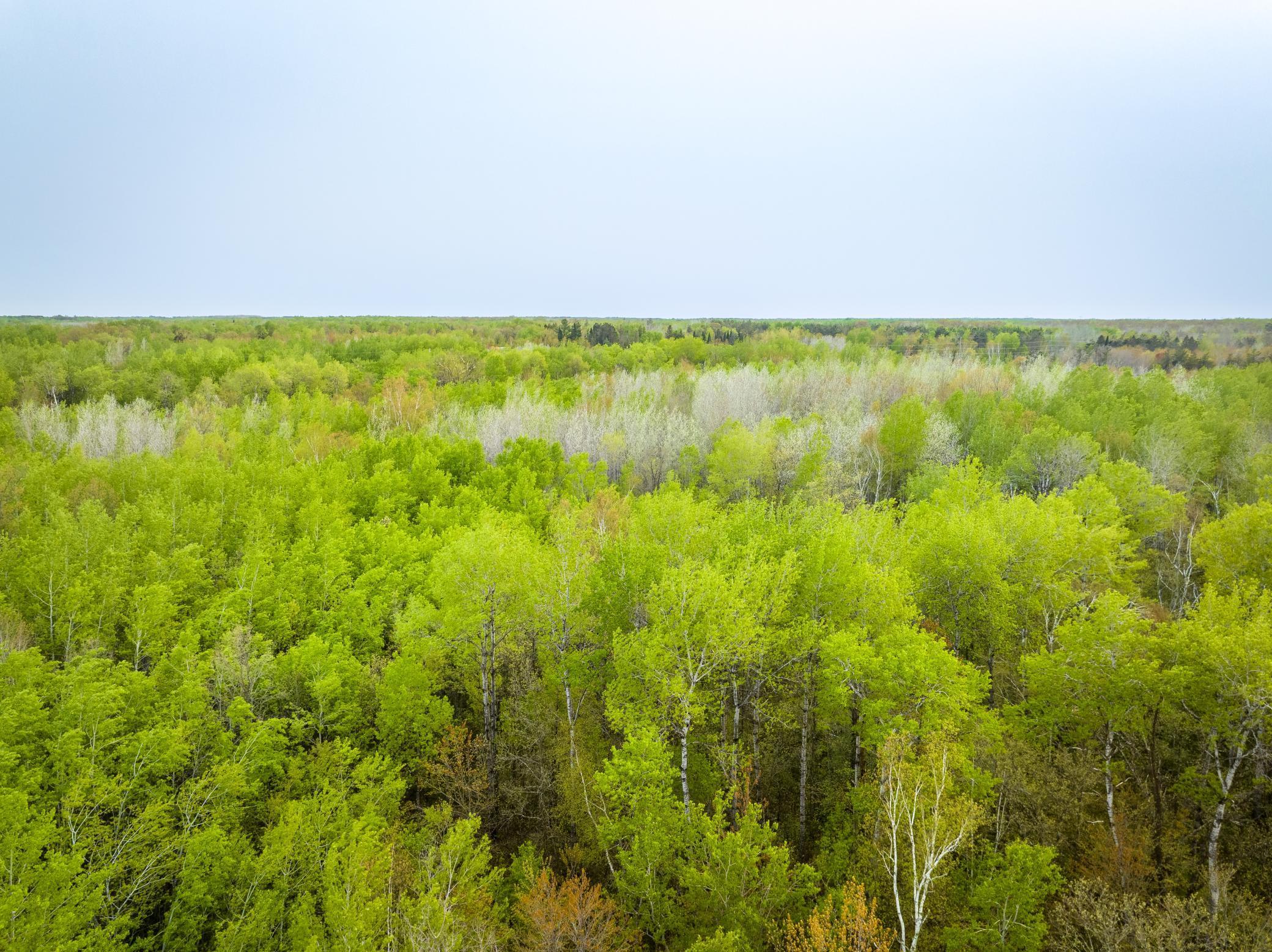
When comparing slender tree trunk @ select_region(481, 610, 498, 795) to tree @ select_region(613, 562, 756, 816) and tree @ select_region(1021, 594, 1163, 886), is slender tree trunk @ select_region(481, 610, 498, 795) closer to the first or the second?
tree @ select_region(613, 562, 756, 816)

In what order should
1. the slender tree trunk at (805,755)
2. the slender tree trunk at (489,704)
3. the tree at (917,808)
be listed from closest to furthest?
the tree at (917,808), the slender tree trunk at (805,755), the slender tree trunk at (489,704)

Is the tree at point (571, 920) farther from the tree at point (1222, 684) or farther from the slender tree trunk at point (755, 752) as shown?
the tree at point (1222, 684)

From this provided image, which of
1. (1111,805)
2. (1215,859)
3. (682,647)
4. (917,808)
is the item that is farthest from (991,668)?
(682,647)

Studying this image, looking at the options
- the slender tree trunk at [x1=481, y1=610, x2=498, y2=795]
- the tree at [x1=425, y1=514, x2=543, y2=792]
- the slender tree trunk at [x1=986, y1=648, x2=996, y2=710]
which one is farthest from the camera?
the slender tree trunk at [x1=986, y1=648, x2=996, y2=710]

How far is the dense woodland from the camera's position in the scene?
1703 centimetres

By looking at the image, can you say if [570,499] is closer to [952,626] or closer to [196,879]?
[952,626]

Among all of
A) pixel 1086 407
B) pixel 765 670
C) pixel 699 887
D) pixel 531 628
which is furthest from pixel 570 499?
pixel 1086 407

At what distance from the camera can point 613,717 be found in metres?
20.0

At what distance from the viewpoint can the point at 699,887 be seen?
1789cm

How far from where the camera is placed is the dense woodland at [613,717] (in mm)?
17031

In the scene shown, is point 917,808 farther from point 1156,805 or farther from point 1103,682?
point 1156,805

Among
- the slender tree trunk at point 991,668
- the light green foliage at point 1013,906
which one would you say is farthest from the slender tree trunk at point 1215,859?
the slender tree trunk at point 991,668

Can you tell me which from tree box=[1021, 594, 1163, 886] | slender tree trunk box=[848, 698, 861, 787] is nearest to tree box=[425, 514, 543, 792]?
slender tree trunk box=[848, 698, 861, 787]

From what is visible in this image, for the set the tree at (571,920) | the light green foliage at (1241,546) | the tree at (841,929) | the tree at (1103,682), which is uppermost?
the light green foliage at (1241,546)
